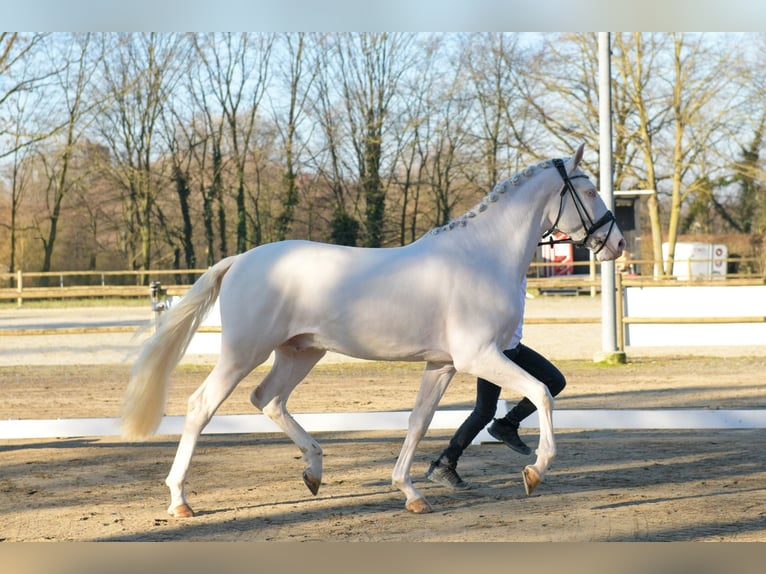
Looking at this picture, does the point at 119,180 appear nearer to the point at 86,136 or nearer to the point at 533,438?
the point at 86,136

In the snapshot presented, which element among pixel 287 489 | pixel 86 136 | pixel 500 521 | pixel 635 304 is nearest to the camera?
pixel 500 521

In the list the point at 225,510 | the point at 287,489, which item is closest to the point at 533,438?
the point at 287,489

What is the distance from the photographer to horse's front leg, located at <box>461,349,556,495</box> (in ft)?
15.6

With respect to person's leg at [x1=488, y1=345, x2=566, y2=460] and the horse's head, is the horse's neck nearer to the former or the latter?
the horse's head

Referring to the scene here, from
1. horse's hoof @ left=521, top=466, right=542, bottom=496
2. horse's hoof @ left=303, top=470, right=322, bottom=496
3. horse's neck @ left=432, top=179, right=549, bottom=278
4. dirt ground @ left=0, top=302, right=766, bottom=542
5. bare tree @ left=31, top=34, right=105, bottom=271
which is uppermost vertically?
bare tree @ left=31, top=34, right=105, bottom=271

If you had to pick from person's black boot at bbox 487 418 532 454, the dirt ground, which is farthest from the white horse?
person's black boot at bbox 487 418 532 454

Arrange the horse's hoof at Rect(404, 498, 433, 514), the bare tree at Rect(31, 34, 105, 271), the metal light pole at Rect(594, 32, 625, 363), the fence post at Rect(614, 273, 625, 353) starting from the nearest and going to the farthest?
the horse's hoof at Rect(404, 498, 433, 514) → the metal light pole at Rect(594, 32, 625, 363) → the fence post at Rect(614, 273, 625, 353) → the bare tree at Rect(31, 34, 105, 271)

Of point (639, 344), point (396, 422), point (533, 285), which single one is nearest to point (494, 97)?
point (533, 285)

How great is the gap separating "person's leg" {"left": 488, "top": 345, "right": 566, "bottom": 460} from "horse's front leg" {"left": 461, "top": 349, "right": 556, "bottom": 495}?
0.59m

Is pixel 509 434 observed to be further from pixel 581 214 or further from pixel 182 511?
pixel 182 511

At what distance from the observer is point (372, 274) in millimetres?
4949

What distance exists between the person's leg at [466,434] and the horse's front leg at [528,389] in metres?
0.71

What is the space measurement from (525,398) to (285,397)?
1.32 meters

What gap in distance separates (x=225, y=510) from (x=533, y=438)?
3.21 metres
